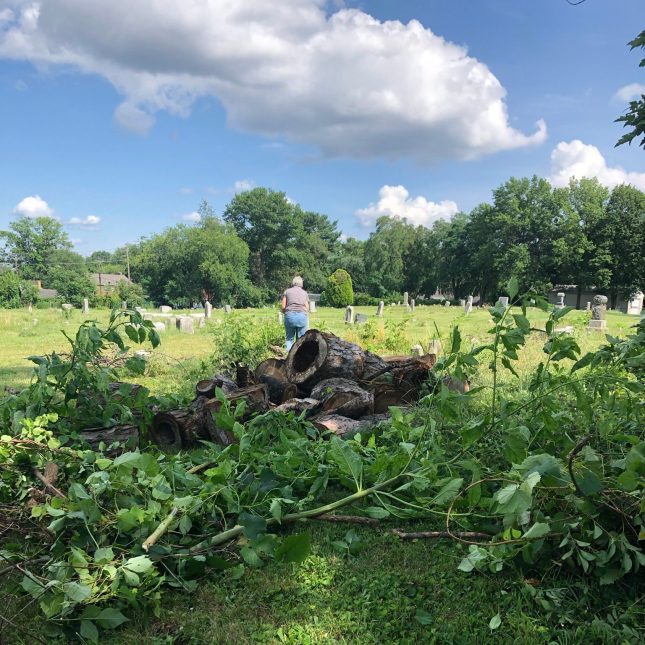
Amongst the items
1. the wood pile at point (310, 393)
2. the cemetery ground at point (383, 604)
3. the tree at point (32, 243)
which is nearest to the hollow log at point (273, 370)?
the wood pile at point (310, 393)

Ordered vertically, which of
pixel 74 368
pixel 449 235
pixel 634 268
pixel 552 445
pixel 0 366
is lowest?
pixel 0 366

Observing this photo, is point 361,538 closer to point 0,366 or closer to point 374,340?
point 374,340

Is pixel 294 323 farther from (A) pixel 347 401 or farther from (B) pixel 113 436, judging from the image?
(B) pixel 113 436

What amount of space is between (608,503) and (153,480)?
222 cm

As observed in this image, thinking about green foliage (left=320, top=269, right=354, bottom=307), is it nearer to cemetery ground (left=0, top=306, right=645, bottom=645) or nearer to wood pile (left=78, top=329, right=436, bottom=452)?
wood pile (left=78, top=329, right=436, bottom=452)

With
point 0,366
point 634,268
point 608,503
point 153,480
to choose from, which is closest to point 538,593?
point 608,503

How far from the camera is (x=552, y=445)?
295cm

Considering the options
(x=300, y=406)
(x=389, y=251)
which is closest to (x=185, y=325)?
(x=300, y=406)

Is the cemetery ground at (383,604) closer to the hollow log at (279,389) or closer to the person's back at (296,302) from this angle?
the hollow log at (279,389)

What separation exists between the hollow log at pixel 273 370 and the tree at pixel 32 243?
8158cm

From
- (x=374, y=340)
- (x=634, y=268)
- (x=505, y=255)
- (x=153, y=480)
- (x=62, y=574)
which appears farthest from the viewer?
(x=505, y=255)

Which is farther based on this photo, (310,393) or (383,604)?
(310,393)

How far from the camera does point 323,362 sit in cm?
559

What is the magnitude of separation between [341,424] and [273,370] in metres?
1.73
